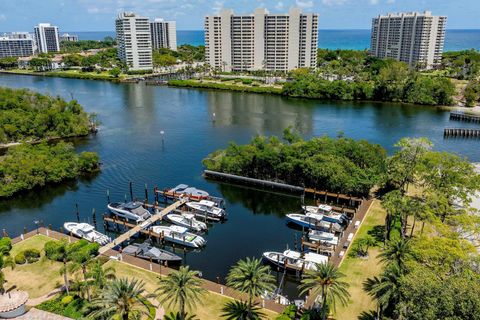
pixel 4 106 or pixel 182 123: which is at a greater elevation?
pixel 4 106

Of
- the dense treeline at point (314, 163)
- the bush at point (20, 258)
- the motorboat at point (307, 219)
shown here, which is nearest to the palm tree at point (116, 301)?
the bush at point (20, 258)

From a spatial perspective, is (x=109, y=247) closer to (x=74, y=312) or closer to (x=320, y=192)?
(x=74, y=312)

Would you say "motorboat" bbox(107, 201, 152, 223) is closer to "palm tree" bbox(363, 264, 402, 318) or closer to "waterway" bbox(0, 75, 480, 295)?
"waterway" bbox(0, 75, 480, 295)

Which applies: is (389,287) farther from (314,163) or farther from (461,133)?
(461,133)

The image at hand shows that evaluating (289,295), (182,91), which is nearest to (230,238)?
(289,295)

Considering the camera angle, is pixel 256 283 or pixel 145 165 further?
pixel 145 165

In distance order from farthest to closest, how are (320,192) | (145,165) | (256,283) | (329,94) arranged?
(329,94), (145,165), (320,192), (256,283)

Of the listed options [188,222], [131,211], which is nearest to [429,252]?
[188,222]
